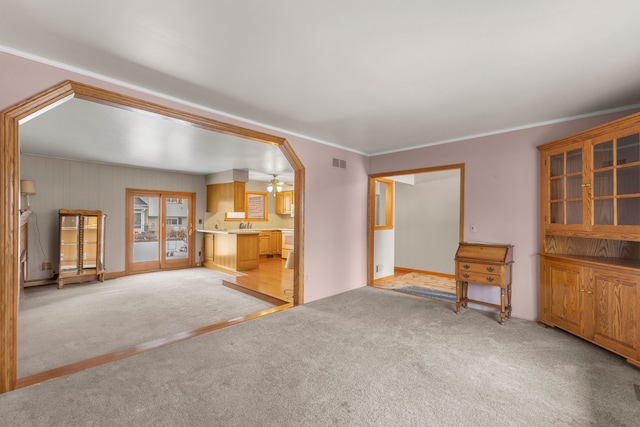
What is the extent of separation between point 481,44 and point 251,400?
9.78 feet

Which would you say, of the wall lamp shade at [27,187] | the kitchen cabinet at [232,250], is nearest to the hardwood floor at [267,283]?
the kitchen cabinet at [232,250]

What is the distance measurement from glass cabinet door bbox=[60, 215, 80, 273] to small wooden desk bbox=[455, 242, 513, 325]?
275 inches

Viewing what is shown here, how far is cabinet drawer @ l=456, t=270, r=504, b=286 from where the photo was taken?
3.53 meters

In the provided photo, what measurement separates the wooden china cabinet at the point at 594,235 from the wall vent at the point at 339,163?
107 inches

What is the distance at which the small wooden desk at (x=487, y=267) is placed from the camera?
3.53 meters

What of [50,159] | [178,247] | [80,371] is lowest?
[80,371]

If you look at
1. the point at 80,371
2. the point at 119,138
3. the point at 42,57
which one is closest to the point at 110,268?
the point at 119,138

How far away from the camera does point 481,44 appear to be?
6.68 feet

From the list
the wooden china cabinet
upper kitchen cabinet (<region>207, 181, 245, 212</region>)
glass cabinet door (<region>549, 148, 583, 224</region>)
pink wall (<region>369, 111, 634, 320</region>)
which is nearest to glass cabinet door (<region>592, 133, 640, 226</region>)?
the wooden china cabinet

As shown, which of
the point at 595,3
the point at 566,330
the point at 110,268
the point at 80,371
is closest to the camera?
the point at 595,3

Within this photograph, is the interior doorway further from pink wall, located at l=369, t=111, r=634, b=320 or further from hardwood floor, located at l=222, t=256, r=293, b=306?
hardwood floor, located at l=222, t=256, r=293, b=306

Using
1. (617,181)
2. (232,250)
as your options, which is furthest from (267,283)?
(617,181)

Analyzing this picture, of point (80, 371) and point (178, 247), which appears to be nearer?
point (80, 371)

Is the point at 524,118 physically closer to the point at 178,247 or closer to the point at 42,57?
the point at 42,57
